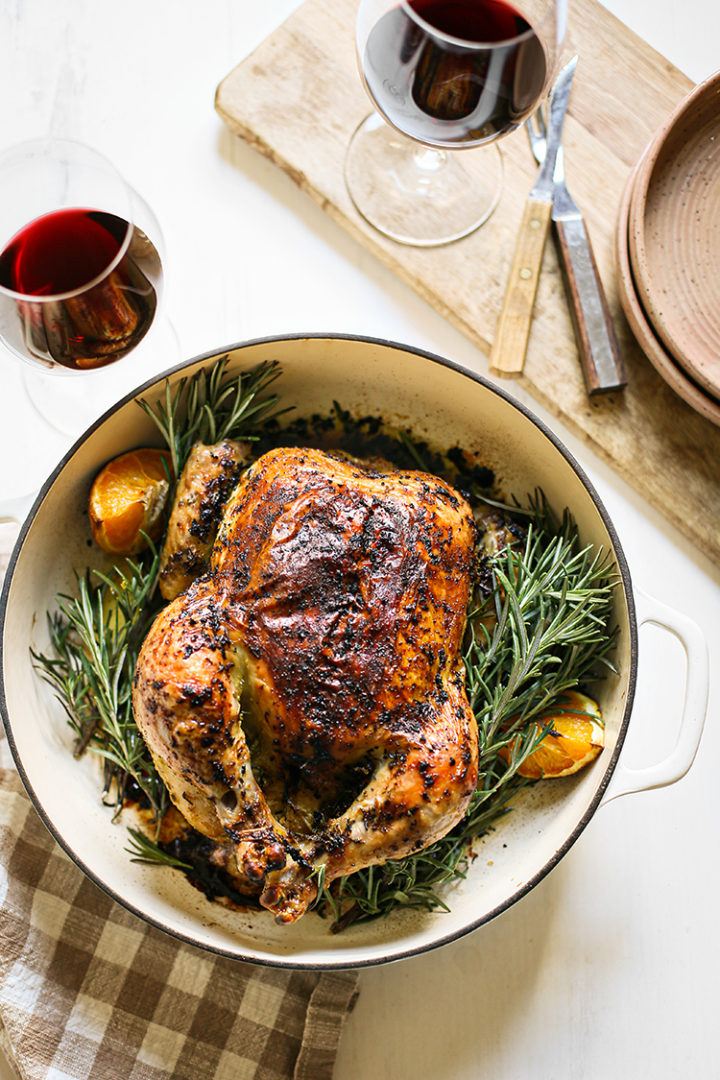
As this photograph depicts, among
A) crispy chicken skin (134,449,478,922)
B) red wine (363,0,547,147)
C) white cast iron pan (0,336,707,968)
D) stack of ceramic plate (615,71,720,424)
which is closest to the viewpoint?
crispy chicken skin (134,449,478,922)

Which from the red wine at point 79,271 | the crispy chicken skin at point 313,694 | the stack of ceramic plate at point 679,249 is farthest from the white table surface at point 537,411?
the crispy chicken skin at point 313,694

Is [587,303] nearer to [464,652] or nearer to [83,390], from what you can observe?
[464,652]

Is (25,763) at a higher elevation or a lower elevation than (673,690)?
lower

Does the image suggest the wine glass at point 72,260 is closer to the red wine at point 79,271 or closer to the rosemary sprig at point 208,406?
the red wine at point 79,271

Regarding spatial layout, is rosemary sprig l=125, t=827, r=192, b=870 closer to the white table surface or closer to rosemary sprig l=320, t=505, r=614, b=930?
rosemary sprig l=320, t=505, r=614, b=930

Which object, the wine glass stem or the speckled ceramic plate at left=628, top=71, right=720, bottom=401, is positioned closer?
the speckled ceramic plate at left=628, top=71, right=720, bottom=401

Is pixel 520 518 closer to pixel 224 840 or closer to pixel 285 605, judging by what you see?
pixel 285 605

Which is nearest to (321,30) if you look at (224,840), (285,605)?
(285,605)

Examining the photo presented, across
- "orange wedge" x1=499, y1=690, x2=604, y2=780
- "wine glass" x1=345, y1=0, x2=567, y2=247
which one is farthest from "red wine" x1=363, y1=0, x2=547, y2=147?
"orange wedge" x1=499, y1=690, x2=604, y2=780
